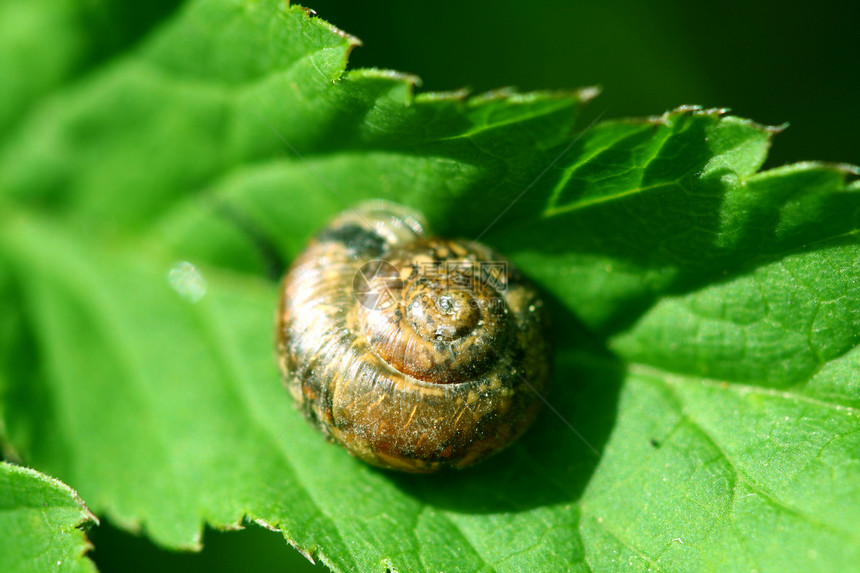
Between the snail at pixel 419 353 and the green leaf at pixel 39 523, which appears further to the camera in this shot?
the snail at pixel 419 353

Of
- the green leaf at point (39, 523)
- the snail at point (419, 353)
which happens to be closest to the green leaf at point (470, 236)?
the snail at point (419, 353)

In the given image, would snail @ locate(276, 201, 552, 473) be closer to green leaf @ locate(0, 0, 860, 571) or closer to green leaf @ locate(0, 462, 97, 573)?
green leaf @ locate(0, 0, 860, 571)

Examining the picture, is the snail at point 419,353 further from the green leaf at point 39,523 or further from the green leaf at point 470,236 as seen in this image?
the green leaf at point 39,523

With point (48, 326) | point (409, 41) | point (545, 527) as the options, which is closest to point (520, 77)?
point (409, 41)

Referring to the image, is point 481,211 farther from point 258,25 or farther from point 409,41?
point 409,41

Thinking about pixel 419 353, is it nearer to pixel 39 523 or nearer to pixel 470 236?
pixel 470 236

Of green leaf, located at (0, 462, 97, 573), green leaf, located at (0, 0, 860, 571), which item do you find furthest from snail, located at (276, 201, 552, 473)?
green leaf, located at (0, 462, 97, 573)

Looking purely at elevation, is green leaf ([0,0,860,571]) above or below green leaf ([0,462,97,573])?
above
